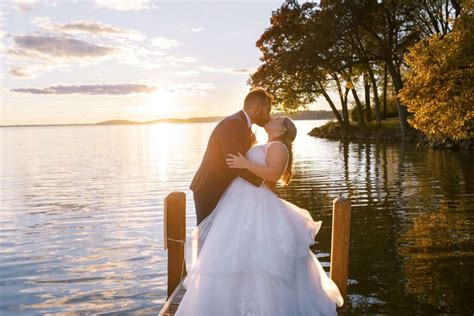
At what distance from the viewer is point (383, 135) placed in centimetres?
5362

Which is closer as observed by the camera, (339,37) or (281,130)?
(281,130)

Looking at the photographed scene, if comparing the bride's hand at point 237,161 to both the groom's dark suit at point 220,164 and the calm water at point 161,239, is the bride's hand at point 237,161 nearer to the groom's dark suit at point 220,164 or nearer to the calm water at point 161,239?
the groom's dark suit at point 220,164

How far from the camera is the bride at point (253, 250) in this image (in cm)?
632

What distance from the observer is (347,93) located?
6266 centimetres

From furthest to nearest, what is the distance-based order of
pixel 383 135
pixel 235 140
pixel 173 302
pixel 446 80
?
pixel 383 135 → pixel 446 80 → pixel 173 302 → pixel 235 140

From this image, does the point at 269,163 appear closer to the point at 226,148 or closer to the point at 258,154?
the point at 258,154

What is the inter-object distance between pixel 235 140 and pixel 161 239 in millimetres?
9298

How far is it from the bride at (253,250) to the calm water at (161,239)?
2.98 meters

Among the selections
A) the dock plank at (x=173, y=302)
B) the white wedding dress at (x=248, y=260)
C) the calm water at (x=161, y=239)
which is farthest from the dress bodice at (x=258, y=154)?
the calm water at (x=161, y=239)

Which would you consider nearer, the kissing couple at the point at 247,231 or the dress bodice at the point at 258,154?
the kissing couple at the point at 247,231

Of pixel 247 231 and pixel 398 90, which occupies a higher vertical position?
pixel 398 90

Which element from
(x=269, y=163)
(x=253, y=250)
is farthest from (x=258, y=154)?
(x=253, y=250)

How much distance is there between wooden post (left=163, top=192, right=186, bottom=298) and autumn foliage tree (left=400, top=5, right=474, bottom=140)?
734 inches

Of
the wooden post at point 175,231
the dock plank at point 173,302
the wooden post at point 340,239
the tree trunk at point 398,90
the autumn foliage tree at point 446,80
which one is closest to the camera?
the dock plank at point 173,302
